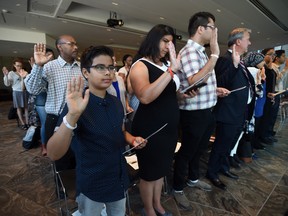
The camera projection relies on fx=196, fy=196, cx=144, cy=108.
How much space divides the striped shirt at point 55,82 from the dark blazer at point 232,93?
4.75 ft

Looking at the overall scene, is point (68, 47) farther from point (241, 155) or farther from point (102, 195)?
point (241, 155)

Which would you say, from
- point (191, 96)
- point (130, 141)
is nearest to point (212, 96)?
point (191, 96)

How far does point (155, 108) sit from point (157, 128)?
14 centimetres

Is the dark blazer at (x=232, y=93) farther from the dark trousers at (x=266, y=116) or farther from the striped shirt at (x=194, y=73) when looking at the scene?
the dark trousers at (x=266, y=116)

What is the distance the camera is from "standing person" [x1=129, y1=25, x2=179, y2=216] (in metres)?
1.27

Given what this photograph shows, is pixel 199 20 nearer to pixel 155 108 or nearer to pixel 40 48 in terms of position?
pixel 155 108

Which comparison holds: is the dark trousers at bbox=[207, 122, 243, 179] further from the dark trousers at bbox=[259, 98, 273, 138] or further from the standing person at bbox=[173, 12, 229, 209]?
the dark trousers at bbox=[259, 98, 273, 138]

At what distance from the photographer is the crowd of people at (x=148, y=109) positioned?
1.00 meters

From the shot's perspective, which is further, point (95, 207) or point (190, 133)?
point (190, 133)

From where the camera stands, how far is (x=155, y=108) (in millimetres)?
1323

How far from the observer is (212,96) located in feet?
5.44

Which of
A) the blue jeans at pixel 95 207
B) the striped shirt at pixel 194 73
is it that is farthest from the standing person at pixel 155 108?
the blue jeans at pixel 95 207

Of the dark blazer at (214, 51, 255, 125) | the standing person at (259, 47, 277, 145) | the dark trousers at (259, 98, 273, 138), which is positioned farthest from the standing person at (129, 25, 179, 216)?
the dark trousers at (259, 98, 273, 138)

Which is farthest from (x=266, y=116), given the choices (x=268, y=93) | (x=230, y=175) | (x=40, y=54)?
(x=40, y=54)
